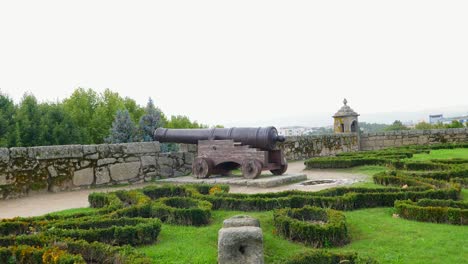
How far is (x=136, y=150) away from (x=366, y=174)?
5918 millimetres

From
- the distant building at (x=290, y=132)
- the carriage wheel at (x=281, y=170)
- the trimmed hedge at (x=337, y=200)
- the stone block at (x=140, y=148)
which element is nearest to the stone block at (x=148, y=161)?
the stone block at (x=140, y=148)

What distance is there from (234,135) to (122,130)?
7991 mm

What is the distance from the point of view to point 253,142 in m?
11.3

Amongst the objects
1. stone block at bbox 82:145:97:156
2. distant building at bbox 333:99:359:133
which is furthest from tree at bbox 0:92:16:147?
distant building at bbox 333:99:359:133

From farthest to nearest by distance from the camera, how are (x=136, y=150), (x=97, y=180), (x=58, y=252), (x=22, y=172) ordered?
(x=136, y=150)
(x=97, y=180)
(x=22, y=172)
(x=58, y=252)

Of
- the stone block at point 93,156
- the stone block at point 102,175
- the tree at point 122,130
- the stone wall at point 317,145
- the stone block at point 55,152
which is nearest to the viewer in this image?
the stone block at point 55,152

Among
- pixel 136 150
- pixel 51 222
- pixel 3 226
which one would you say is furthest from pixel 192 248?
pixel 136 150

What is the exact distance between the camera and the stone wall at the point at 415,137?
72.6 feet

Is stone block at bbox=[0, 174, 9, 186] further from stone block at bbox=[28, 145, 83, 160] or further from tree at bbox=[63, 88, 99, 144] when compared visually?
tree at bbox=[63, 88, 99, 144]

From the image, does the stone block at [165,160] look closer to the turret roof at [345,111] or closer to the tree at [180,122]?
the turret roof at [345,111]

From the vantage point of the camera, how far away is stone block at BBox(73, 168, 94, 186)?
10.9 meters

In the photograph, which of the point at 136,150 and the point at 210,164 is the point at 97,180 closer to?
the point at 136,150

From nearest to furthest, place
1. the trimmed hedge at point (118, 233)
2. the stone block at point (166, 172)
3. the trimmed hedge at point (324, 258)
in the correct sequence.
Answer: the trimmed hedge at point (324, 258) → the trimmed hedge at point (118, 233) → the stone block at point (166, 172)

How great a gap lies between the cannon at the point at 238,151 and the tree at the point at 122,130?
6247mm
